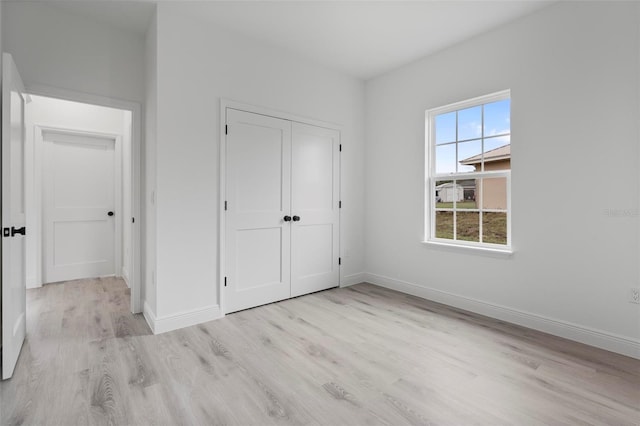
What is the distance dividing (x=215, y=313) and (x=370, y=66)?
11.1 feet

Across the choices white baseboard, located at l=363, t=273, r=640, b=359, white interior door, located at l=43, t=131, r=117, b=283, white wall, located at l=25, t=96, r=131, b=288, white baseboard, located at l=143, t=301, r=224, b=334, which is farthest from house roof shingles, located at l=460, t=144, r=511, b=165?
white wall, located at l=25, t=96, r=131, b=288

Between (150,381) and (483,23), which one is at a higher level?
(483,23)

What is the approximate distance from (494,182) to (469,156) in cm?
40

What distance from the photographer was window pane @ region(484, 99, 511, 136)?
3086 millimetres

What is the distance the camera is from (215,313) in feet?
9.94

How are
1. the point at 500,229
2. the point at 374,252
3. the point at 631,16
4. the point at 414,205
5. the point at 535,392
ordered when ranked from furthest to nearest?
the point at 374,252, the point at 414,205, the point at 500,229, the point at 631,16, the point at 535,392

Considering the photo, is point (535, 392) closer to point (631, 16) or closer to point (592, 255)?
point (592, 255)

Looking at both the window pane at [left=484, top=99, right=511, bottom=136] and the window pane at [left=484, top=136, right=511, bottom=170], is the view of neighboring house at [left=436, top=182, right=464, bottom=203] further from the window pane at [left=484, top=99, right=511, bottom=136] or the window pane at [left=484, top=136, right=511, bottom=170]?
the window pane at [left=484, top=99, right=511, bottom=136]

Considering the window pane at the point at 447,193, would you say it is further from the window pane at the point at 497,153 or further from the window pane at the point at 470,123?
the window pane at the point at 470,123

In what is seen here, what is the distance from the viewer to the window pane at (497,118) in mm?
3086

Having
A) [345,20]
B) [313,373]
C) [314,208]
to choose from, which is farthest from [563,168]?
[313,373]

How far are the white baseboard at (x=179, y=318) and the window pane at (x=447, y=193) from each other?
269 centimetres

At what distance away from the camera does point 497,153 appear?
10.4ft

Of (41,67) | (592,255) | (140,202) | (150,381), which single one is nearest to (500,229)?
(592,255)
